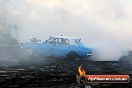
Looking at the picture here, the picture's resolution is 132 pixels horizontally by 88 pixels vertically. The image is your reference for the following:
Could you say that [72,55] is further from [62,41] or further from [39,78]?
[39,78]

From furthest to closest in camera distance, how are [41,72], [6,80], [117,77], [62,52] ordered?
[62,52], [41,72], [6,80], [117,77]

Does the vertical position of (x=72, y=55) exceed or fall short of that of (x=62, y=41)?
it falls short

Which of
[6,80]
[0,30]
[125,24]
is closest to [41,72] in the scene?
[6,80]

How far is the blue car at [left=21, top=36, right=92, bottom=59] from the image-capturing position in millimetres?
25000

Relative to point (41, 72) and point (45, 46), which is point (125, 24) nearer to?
point (45, 46)

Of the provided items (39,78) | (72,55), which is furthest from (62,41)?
(39,78)

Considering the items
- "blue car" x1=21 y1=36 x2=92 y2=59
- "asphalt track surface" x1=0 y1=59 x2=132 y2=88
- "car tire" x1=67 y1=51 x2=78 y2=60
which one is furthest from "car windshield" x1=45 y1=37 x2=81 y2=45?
"asphalt track surface" x1=0 y1=59 x2=132 y2=88

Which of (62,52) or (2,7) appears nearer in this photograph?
(62,52)

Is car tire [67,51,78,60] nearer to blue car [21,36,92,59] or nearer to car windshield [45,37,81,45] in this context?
blue car [21,36,92,59]

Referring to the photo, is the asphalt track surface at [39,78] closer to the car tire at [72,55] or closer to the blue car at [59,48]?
the blue car at [59,48]

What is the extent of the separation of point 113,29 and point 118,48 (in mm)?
2955

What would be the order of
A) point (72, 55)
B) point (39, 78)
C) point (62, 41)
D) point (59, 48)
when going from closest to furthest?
point (39, 78) → point (59, 48) → point (72, 55) → point (62, 41)

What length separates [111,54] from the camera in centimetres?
2681

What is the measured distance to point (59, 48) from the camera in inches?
988
